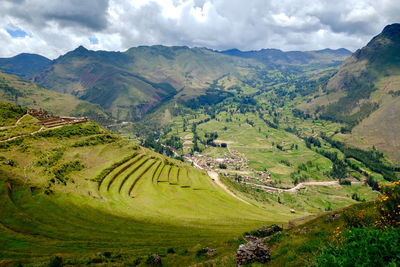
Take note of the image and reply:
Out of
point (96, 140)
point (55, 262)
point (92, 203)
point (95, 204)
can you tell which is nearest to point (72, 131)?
point (96, 140)

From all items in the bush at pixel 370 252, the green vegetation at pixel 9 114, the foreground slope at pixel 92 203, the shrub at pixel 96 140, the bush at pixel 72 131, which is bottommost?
the foreground slope at pixel 92 203

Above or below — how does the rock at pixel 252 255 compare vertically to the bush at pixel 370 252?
below

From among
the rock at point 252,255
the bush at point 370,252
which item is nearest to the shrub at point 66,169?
the rock at point 252,255

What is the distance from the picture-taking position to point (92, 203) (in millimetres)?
47750

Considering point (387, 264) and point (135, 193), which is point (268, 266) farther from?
point (135, 193)

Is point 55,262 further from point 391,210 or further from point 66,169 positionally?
point 66,169

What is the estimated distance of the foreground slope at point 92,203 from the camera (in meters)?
29.3

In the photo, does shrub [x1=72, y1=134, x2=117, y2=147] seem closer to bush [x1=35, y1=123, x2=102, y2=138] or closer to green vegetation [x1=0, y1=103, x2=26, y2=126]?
bush [x1=35, y1=123, x2=102, y2=138]

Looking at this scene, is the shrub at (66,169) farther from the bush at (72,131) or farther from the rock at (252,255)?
the rock at (252,255)

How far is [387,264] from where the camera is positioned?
690 centimetres

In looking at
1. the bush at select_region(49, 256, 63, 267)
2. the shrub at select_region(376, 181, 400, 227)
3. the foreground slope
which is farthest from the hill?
the shrub at select_region(376, 181, 400, 227)

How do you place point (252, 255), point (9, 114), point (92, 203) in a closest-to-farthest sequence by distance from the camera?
point (252, 255)
point (92, 203)
point (9, 114)

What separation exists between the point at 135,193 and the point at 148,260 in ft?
144

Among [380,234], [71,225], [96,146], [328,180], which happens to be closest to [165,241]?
[71,225]
